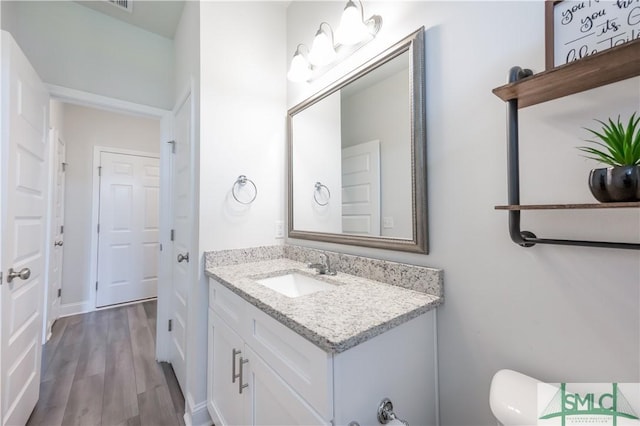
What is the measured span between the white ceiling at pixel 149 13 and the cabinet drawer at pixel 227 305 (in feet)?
Result: 6.45

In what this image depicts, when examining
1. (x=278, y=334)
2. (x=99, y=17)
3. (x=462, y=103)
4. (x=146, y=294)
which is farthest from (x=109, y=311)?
(x=462, y=103)

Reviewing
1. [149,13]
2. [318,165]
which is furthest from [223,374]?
[149,13]

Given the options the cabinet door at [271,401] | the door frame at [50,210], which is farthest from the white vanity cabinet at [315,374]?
the door frame at [50,210]

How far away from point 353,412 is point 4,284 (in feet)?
5.30

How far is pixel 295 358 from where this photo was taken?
32.1 inches

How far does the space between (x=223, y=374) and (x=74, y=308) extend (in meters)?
2.95

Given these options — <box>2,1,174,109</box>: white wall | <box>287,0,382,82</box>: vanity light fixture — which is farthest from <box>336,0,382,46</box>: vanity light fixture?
<box>2,1,174,109</box>: white wall

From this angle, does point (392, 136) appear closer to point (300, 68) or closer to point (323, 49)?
point (323, 49)

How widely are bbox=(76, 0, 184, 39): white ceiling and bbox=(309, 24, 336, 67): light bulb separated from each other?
3.86 ft

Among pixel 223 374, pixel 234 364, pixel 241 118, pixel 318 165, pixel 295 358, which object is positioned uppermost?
pixel 241 118

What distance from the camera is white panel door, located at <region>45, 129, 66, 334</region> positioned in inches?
101

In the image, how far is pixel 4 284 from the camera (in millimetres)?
1211

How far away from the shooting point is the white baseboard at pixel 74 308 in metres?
3.00

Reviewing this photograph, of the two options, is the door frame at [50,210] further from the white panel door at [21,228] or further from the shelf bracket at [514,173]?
the shelf bracket at [514,173]
